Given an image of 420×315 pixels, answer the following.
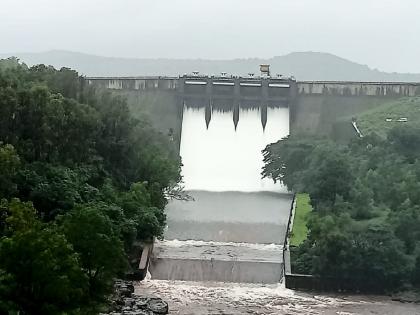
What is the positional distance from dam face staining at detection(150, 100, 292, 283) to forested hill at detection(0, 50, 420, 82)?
255 ft

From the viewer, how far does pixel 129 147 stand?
110ft

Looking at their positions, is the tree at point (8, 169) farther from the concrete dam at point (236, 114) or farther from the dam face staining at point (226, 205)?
the concrete dam at point (236, 114)

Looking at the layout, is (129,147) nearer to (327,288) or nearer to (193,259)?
(193,259)

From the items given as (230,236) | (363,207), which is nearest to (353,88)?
(363,207)

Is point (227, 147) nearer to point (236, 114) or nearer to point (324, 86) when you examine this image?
point (236, 114)

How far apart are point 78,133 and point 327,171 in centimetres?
1252

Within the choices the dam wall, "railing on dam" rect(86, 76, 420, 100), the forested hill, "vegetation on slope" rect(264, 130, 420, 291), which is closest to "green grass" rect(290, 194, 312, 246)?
"vegetation on slope" rect(264, 130, 420, 291)

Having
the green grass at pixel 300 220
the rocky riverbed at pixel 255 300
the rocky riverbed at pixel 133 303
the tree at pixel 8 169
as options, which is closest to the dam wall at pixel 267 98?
the green grass at pixel 300 220

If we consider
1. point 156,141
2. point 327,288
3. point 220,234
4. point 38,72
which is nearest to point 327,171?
point 220,234

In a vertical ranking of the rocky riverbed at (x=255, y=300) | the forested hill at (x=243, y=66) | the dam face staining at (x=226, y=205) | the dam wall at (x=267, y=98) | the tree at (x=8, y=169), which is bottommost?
the rocky riverbed at (x=255, y=300)

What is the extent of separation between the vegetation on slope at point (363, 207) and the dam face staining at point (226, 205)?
202 centimetres

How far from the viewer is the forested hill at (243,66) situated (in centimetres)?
13550

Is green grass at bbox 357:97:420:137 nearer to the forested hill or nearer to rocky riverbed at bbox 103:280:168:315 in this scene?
rocky riverbed at bbox 103:280:168:315

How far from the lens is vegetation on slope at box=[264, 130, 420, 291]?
2770 cm
